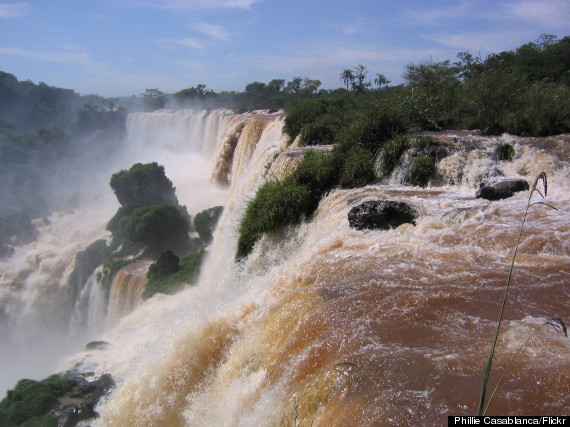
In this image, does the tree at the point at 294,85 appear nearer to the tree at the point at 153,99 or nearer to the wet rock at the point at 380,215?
the tree at the point at 153,99

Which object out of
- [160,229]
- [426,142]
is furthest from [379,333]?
[160,229]

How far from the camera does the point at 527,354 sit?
4.04 meters

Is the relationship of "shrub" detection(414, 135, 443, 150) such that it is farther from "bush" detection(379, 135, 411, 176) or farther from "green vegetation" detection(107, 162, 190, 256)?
"green vegetation" detection(107, 162, 190, 256)

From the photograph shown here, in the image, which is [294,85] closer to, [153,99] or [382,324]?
[153,99]

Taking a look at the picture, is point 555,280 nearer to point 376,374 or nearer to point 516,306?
point 516,306

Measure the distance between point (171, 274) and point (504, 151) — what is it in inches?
464

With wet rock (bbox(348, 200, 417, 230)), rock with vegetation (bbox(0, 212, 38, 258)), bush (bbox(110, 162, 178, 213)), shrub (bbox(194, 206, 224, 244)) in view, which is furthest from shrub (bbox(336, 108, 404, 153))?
rock with vegetation (bbox(0, 212, 38, 258))

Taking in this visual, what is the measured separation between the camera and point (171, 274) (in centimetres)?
1700

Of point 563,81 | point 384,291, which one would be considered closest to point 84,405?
point 384,291

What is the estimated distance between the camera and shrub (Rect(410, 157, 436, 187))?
395 inches

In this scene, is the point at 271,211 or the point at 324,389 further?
the point at 271,211

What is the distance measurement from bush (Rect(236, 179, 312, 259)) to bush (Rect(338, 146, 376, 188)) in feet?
3.34

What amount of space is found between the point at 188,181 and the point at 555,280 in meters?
27.4

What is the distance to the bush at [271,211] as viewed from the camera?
32.2ft
